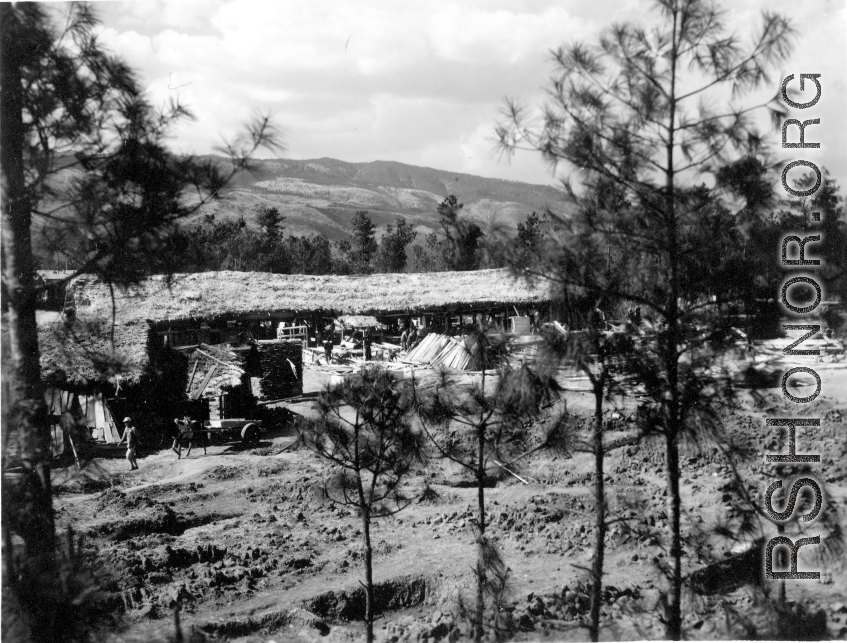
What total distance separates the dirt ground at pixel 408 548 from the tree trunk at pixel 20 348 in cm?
43

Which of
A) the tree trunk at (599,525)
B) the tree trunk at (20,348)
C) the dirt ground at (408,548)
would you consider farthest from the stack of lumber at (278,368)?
the tree trunk at (599,525)

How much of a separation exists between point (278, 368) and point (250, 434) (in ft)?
8.34

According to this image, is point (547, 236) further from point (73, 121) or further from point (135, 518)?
point (135, 518)

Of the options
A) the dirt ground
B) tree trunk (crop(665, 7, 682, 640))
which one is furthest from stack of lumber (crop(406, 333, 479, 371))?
tree trunk (crop(665, 7, 682, 640))

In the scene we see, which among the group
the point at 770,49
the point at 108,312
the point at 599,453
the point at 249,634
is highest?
the point at 770,49

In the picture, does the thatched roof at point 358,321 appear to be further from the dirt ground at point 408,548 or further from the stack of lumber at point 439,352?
the dirt ground at point 408,548

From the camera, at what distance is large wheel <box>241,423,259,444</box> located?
14.3m

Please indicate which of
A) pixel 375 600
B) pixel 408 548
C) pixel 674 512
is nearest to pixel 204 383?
pixel 408 548

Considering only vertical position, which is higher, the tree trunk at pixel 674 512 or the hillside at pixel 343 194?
the hillside at pixel 343 194

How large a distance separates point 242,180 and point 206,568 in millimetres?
5517

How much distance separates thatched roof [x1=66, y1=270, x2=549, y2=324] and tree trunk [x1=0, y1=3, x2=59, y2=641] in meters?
12.1

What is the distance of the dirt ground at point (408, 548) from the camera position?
284 inches

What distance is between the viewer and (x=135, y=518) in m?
10.4

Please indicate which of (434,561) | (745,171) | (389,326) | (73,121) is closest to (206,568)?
(434,561)
